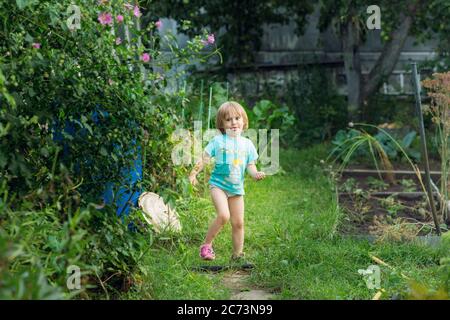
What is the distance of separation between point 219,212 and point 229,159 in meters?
0.36

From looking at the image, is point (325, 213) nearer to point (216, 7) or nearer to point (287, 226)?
point (287, 226)

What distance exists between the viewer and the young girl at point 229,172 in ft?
18.1

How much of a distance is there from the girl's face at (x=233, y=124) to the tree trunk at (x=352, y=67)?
5.21 m

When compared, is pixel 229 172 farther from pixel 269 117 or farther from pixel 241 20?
pixel 241 20

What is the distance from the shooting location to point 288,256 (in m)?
5.34

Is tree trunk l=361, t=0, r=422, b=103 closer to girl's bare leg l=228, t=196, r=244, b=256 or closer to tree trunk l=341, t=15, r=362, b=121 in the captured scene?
tree trunk l=341, t=15, r=362, b=121

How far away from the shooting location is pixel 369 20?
371 inches

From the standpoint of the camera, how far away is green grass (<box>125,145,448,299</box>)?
4695 mm

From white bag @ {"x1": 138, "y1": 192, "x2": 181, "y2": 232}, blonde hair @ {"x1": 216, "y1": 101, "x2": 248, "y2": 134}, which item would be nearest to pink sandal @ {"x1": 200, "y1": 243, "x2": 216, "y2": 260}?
white bag @ {"x1": 138, "y1": 192, "x2": 181, "y2": 232}

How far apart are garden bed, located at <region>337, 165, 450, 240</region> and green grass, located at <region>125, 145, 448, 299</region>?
204 millimetres

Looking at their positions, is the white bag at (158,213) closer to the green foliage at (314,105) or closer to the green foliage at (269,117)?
the green foliage at (269,117)
